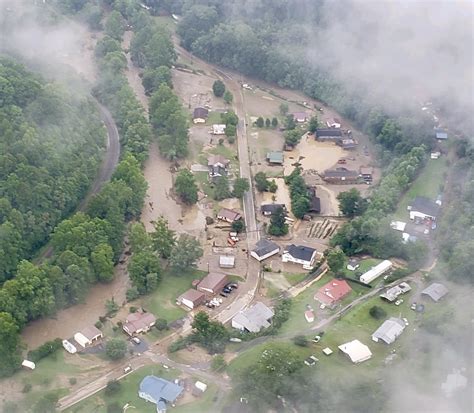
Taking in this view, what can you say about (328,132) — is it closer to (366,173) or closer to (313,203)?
(366,173)

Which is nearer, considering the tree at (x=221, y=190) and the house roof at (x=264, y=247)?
the house roof at (x=264, y=247)

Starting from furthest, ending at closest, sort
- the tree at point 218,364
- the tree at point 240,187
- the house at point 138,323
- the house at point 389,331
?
the tree at point 240,187 → the house at point 138,323 → the house at point 389,331 → the tree at point 218,364

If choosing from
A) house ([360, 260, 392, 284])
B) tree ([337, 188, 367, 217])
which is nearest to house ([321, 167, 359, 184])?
tree ([337, 188, 367, 217])

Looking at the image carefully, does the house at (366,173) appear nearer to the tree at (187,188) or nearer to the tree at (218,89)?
the tree at (187,188)

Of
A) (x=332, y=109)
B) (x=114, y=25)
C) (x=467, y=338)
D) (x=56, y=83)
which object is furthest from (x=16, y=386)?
(x=114, y=25)

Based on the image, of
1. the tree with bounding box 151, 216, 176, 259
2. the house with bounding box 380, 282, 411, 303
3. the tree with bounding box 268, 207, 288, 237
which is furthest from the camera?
the tree with bounding box 268, 207, 288, 237

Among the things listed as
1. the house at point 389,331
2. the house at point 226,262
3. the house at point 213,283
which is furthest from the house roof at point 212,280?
the house at point 389,331

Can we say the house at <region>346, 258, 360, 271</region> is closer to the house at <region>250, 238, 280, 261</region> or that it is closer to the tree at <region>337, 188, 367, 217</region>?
the house at <region>250, 238, 280, 261</region>
